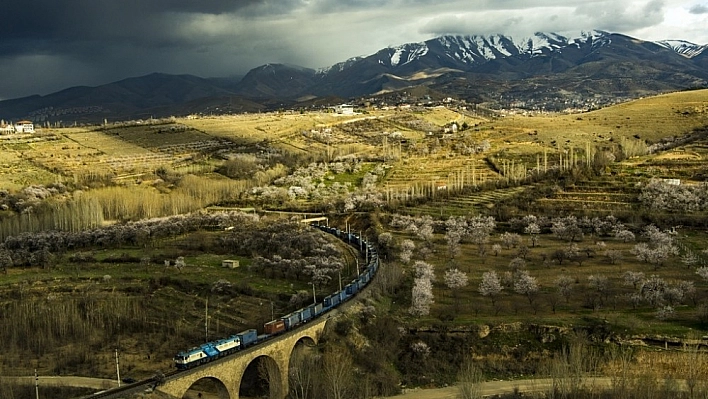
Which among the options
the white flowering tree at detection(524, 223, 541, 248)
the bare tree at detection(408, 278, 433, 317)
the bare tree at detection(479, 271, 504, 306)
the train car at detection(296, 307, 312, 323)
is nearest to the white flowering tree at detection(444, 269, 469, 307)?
the bare tree at detection(479, 271, 504, 306)

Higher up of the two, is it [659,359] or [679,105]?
[679,105]

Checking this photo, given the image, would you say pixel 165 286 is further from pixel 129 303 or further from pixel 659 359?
pixel 659 359

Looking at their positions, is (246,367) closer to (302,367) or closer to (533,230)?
(302,367)

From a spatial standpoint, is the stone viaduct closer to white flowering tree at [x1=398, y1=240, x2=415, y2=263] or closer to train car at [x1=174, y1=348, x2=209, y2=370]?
train car at [x1=174, y1=348, x2=209, y2=370]

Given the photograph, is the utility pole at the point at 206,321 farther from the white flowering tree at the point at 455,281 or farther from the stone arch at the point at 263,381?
the white flowering tree at the point at 455,281

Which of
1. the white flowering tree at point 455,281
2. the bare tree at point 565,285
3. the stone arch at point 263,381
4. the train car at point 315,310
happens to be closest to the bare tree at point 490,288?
the white flowering tree at point 455,281

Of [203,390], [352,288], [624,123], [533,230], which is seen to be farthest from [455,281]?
[624,123]

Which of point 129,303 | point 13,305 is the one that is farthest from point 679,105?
point 13,305
